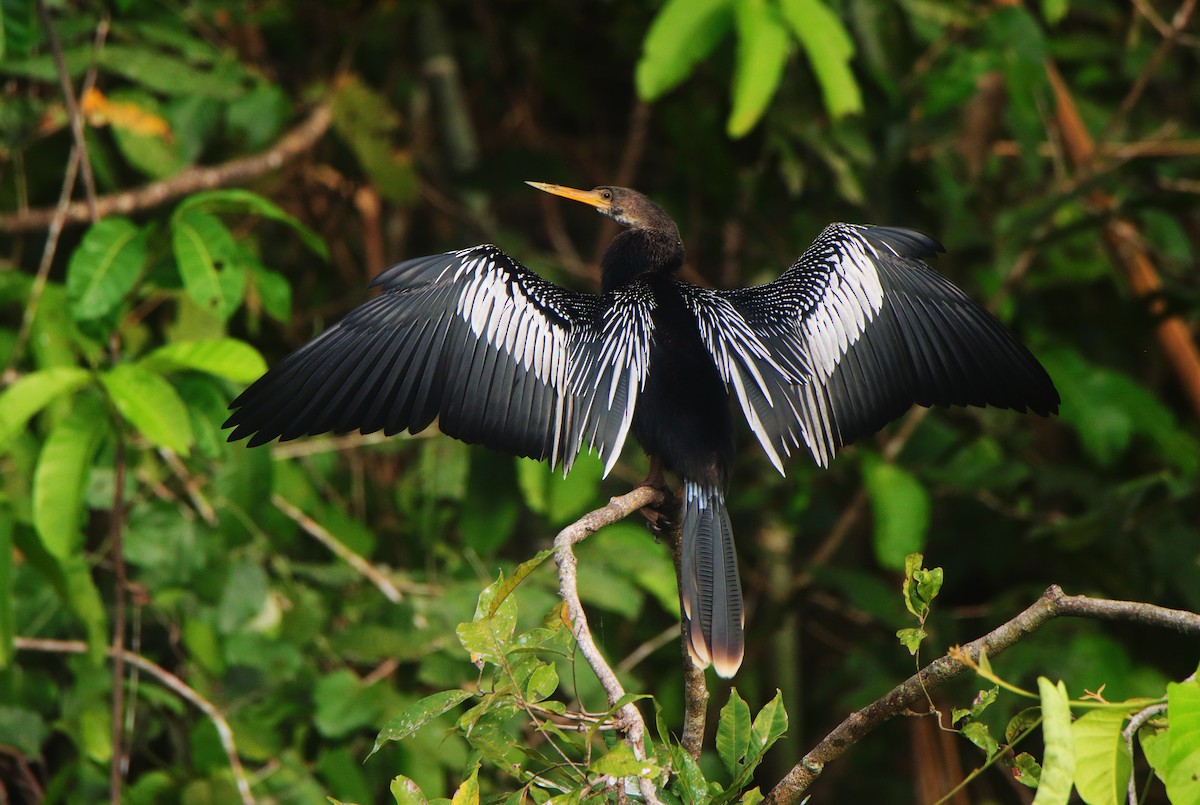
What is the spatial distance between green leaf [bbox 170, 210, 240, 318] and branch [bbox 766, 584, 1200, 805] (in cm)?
162

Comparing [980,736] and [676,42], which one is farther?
[676,42]

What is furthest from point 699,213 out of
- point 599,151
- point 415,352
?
point 415,352

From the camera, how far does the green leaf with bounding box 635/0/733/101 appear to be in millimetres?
2785

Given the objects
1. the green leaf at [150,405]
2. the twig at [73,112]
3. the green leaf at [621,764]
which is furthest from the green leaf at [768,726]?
the twig at [73,112]

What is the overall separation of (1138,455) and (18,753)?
358cm

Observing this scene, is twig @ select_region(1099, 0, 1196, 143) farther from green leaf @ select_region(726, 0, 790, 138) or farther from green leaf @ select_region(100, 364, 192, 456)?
green leaf @ select_region(100, 364, 192, 456)

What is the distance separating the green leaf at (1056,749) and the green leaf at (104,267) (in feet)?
6.69

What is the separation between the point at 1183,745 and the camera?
1240 millimetres

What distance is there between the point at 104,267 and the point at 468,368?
81 centimetres

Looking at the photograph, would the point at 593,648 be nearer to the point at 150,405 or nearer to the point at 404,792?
the point at 404,792

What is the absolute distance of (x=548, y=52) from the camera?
15.2 ft

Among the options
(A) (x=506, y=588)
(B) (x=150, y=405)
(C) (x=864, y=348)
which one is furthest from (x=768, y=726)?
(B) (x=150, y=405)

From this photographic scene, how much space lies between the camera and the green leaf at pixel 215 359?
2.47m

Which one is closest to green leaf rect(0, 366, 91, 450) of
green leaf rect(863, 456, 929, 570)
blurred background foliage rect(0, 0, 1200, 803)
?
blurred background foliage rect(0, 0, 1200, 803)
